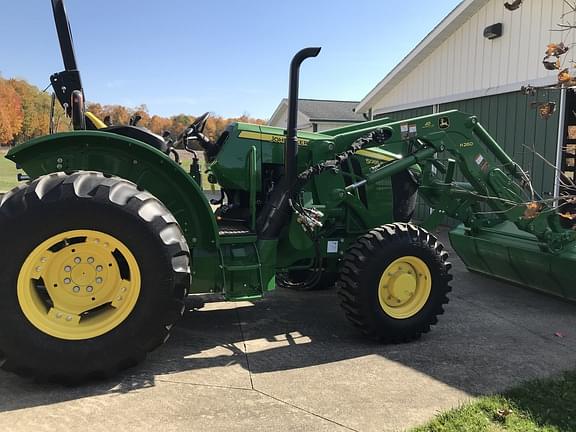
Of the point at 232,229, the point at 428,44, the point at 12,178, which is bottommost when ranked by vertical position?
the point at 12,178

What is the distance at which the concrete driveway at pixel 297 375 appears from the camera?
9.75ft

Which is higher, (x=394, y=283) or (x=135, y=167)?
(x=135, y=167)

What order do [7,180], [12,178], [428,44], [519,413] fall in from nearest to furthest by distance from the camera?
[519,413]
[428,44]
[7,180]
[12,178]

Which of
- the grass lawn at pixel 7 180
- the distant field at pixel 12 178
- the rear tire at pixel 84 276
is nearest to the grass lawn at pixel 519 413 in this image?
the rear tire at pixel 84 276

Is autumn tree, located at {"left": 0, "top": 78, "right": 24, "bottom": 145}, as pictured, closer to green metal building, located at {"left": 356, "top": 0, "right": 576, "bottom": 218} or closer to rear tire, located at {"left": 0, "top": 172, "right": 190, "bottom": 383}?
green metal building, located at {"left": 356, "top": 0, "right": 576, "bottom": 218}

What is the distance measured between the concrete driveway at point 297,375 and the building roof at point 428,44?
21.8ft

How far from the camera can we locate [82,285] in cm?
335

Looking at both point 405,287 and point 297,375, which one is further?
point 405,287

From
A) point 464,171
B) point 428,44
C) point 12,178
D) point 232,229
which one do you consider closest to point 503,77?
point 428,44

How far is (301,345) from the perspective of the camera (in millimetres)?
4188

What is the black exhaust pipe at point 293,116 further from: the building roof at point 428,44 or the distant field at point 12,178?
the building roof at point 428,44

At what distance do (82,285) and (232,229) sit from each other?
4.34 ft

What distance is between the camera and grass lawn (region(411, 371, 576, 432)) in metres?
2.88

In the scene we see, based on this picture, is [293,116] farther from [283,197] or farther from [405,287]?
[405,287]
